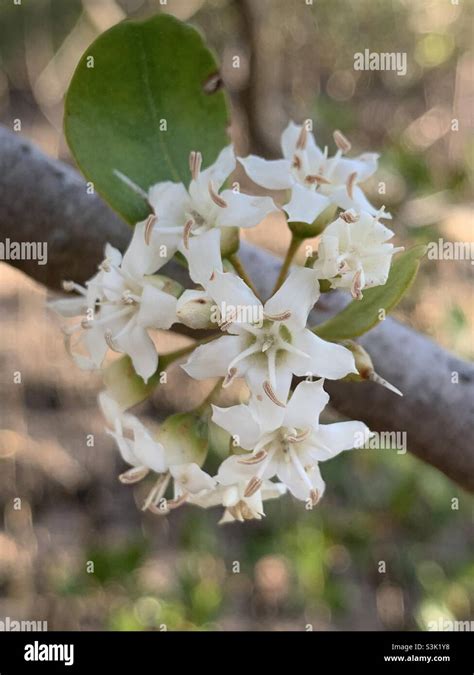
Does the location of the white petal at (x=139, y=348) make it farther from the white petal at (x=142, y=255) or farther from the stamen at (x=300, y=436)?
the stamen at (x=300, y=436)

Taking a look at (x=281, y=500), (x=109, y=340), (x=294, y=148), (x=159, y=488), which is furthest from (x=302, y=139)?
(x=281, y=500)

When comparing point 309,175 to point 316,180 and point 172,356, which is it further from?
point 172,356

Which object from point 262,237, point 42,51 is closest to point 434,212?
point 262,237

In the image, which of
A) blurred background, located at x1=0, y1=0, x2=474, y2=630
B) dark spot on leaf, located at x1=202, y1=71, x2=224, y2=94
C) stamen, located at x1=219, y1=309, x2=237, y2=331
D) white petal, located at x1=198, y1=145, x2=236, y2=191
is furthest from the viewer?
blurred background, located at x1=0, y1=0, x2=474, y2=630

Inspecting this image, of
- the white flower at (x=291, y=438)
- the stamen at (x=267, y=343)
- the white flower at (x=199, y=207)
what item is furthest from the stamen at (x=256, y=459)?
the white flower at (x=199, y=207)

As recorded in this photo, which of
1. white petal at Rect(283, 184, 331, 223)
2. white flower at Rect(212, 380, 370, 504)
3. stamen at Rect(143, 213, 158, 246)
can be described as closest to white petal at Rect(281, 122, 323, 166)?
white petal at Rect(283, 184, 331, 223)

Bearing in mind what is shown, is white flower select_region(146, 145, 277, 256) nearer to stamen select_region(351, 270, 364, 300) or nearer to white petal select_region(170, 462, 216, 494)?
stamen select_region(351, 270, 364, 300)
